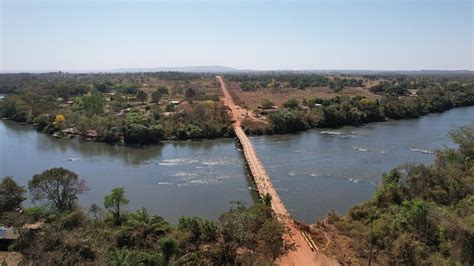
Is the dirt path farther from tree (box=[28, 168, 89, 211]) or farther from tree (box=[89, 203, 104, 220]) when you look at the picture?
tree (box=[28, 168, 89, 211])

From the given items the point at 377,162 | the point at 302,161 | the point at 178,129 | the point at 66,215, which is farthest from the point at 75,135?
the point at 377,162

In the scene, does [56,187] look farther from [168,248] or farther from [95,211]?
[168,248]

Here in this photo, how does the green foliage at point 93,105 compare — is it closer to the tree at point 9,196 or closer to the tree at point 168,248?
the tree at point 9,196

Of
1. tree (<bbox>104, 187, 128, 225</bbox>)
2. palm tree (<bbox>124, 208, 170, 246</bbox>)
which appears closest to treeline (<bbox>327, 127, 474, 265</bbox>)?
palm tree (<bbox>124, 208, 170, 246</bbox>)

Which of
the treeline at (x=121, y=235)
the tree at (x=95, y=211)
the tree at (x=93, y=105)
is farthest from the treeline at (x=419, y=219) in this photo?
the tree at (x=93, y=105)

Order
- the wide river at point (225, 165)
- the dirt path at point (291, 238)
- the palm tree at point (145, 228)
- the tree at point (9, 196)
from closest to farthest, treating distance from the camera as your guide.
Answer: the dirt path at point (291, 238), the palm tree at point (145, 228), the tree at point (9, 196), the wide river at point (225, 165)

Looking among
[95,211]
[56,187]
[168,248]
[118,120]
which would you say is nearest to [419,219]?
[168,248]
